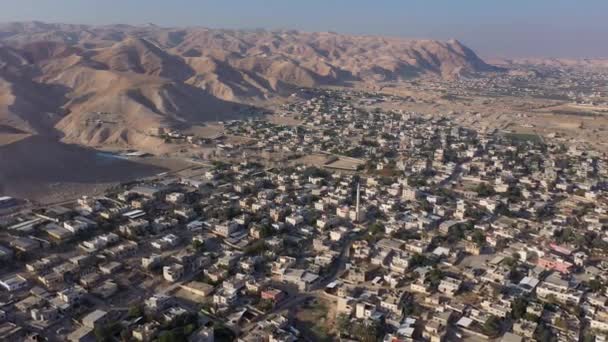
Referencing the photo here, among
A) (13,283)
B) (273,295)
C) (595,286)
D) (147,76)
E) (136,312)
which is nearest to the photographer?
(136,312)

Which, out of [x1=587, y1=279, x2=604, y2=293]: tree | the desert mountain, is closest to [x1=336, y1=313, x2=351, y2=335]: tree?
[x1=587, y1=279, x2=604, y2=293]: tree

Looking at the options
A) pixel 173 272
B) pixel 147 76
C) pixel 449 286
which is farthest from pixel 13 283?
pixel 147 76

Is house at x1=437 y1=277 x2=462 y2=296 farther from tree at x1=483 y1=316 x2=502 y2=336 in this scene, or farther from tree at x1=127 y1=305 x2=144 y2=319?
tree at x1=127 y1=305 x2=144 y2=319

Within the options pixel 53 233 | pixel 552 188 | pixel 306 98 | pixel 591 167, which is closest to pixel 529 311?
pixel 552 188

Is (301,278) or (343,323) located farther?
(301,278)

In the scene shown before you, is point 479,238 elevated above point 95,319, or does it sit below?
above

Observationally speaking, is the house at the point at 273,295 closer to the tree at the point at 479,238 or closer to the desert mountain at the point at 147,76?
the tree at the point at 479,238

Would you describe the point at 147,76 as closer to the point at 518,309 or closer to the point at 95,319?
the point at 95,319

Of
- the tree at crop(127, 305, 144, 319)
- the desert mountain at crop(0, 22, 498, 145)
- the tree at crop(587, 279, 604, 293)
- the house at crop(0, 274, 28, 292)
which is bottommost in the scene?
the house at crop(0, 274, 28, 292)

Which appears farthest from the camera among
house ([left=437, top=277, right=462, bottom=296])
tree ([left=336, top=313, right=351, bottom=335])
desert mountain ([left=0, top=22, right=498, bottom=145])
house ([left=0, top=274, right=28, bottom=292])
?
desert mountain ([left=0, top=22, right=498, bottom=145])

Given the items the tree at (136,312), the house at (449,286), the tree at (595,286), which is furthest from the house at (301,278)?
the tree at (595,286)
